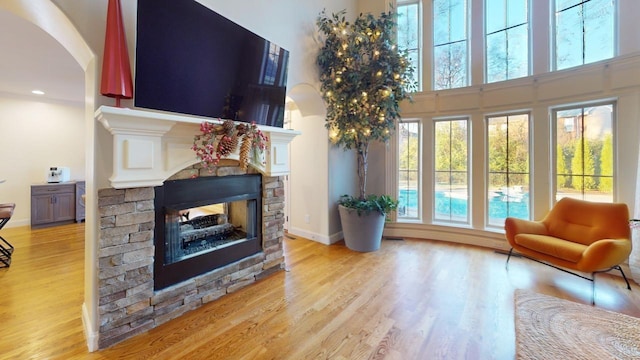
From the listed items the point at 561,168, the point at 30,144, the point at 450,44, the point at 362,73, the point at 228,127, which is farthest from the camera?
the point at 30,144

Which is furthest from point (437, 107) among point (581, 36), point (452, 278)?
point (452, 278)

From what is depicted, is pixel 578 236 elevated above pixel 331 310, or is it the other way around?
pixel 578 236

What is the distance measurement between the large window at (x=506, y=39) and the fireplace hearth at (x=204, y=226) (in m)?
3.88

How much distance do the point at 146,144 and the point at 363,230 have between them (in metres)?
2.80

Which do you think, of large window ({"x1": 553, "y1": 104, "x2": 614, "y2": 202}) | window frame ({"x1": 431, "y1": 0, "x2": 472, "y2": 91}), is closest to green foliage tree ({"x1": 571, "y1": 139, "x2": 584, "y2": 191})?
large window ({"x1": 553, "y1": 104, "x2": 614, "y2": 202})

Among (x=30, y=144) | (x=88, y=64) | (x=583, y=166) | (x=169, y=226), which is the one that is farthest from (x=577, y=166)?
(x=30, y=144)

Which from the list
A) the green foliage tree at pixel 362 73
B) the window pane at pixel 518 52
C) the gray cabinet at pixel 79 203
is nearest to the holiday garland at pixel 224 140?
the green foliage tree at pixel 362 73

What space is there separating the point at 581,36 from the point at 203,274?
5239 millimetres

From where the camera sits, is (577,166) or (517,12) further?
(517,12)

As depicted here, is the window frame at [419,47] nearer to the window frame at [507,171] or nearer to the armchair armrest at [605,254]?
the window frame at [507,171]

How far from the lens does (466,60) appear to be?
4121mm

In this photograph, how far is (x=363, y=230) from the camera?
372 cm

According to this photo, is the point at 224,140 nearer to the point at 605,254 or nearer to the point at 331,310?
the point at 331,310

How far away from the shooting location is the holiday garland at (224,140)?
2.16 meters
